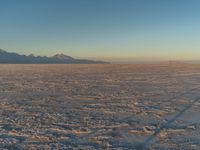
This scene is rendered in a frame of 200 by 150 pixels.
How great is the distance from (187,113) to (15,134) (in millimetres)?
5638

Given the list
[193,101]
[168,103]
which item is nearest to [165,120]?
[168,103]

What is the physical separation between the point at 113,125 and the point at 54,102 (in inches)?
201

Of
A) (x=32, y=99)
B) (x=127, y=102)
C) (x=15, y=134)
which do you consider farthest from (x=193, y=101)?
(x=15, y=134)

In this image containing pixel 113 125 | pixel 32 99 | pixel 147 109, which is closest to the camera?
pixel 113 125

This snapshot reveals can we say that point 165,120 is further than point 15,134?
Yes

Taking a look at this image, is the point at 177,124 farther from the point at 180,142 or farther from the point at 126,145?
the point at 126,145

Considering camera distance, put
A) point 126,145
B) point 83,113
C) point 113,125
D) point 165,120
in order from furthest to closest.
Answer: point 83,113
point 165,120
point 113,125
point 126,145

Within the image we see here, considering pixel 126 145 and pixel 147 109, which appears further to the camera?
pixel 147 109

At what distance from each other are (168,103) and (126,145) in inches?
254

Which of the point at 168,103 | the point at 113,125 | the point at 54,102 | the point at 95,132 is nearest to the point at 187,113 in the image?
the point at 168,103

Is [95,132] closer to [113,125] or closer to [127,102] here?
[113,125]

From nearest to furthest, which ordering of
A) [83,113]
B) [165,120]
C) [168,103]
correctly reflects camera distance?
[165,120]
[83,113]
[168,103]

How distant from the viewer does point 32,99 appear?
1432 centimetres

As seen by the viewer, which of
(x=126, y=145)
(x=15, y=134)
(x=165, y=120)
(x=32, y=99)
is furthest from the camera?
(x=32, y=99)
